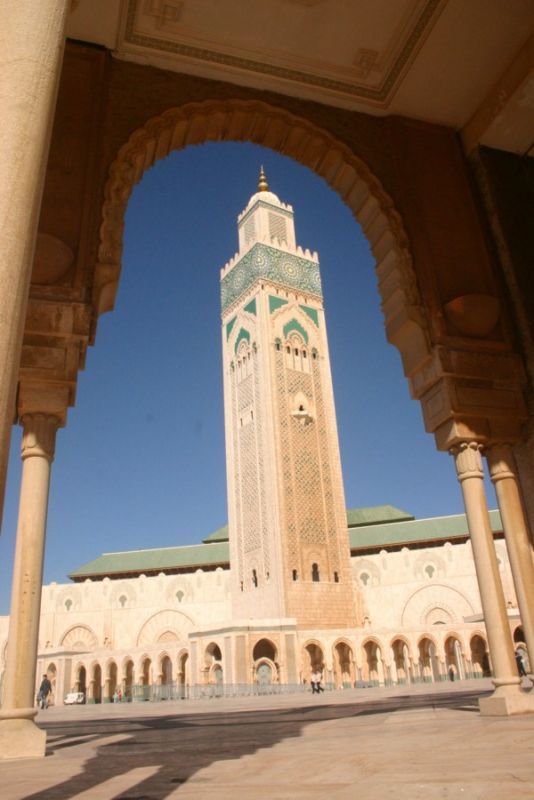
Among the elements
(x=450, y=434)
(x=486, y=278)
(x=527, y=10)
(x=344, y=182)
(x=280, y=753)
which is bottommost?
(x=280, y=753)

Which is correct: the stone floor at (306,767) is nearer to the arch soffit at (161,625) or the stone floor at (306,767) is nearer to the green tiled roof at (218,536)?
the arch soffit at (161,625)

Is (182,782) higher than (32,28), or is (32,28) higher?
(32,28)

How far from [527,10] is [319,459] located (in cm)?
2338

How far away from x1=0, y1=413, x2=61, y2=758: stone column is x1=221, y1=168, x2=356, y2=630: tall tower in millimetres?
20940

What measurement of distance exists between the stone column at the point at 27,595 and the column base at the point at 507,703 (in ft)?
8.07

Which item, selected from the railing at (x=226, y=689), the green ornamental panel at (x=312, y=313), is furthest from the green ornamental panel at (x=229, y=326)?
the railing at (x=226, y=689)

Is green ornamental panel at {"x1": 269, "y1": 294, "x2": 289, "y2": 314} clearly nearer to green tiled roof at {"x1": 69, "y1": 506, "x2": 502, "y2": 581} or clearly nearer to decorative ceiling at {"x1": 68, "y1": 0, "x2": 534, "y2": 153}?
green tiled roof at {"x1": 69, "y1": 506, "x2": 502, "y2": 581}

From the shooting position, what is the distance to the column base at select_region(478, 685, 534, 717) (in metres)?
3.76

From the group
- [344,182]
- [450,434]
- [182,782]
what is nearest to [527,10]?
[344,182]

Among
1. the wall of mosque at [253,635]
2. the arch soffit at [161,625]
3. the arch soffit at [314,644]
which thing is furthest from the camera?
the arch soffit at [161,625]

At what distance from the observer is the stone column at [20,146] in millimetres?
1316

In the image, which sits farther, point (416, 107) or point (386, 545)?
point (386, 545)

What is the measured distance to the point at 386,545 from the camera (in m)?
30.5

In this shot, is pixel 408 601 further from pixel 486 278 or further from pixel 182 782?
pixel 182 782
